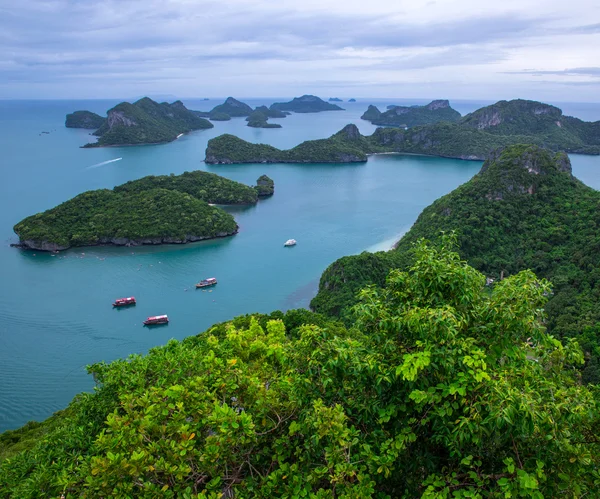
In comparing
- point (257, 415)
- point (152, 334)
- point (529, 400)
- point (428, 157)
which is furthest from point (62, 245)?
point (428, 157)

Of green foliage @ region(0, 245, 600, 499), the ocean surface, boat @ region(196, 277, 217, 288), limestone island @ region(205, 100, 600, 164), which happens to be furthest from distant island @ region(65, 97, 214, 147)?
green foliage @ region(0, 245, 600, 499)

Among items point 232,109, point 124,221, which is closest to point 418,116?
point 232,109

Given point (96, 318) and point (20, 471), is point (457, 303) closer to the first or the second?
point (20, 471)

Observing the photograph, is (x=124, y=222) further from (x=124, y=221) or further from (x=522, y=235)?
(x=522, y=235)

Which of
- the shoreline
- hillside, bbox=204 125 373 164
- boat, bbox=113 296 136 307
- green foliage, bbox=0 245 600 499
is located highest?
hillside, bbox=204 125 373 164

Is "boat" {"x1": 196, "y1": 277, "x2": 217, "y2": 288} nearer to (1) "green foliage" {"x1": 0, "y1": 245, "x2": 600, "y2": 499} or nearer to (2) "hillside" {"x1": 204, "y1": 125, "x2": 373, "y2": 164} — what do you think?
(1) "green foliage" {"x1": 0, "y1": 245, "x2": 600, "y2": 499}

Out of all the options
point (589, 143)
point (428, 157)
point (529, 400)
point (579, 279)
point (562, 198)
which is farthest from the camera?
point (589, 143)
